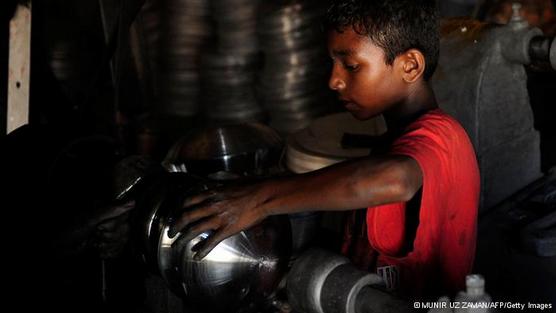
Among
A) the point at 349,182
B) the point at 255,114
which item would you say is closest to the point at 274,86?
the point at 255,114

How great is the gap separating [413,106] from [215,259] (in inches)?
29.0

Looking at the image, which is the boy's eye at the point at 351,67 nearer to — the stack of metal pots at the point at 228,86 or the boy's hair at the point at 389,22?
the boy's hair at the point at 389,22

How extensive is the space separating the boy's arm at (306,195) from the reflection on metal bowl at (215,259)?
0.39 feet

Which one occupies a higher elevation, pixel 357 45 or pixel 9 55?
pixel 357 45

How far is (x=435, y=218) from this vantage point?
2.08m

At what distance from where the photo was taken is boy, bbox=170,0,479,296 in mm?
1886

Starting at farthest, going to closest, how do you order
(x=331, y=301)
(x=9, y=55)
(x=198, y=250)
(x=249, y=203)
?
(x=9, y=55)
(x=198, y=250)
(x=249, y=203)
(x=331, y=301)

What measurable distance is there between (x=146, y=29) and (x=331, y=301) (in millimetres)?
3998

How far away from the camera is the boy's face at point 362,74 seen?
214 cm

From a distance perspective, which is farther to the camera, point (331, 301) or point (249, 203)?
point (249, 203)

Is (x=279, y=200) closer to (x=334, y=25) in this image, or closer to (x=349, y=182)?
(x=349, y=182)

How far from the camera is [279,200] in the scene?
76.4 inches

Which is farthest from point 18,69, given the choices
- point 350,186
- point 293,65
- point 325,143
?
point 350,186

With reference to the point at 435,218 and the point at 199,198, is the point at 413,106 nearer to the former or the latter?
the point at 435,218
